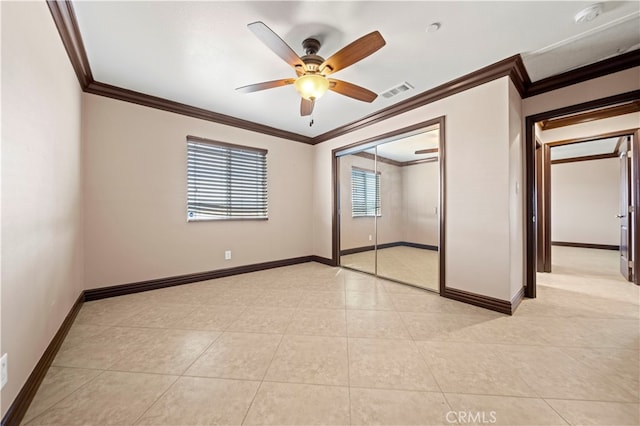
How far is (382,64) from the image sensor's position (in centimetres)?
240

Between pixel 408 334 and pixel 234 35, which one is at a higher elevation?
pixel 234 35

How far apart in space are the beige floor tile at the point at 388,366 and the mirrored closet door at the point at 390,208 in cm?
170

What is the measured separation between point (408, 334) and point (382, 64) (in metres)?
2.57

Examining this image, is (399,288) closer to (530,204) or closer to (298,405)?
(530,204)

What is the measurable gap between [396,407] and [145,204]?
3409 mm

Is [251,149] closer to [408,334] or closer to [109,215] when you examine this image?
[109,215]

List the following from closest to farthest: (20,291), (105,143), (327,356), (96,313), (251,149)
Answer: (20,291)
(327,356)
(96,313)
(105,143)
(251,149)

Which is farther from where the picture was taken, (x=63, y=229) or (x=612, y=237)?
(x=612, y=237)

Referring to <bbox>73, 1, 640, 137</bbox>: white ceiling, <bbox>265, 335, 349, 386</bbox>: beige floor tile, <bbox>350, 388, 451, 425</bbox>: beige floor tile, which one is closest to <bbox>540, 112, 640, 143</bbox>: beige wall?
<bbox>73, 1, 640, 137</bbox>: white ceiling

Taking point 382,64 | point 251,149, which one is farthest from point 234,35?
point 251,149

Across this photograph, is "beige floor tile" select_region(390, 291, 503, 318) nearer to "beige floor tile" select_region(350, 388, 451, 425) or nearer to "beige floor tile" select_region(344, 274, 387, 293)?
"beige floor tile" select_region(344, 274, 387, 293)

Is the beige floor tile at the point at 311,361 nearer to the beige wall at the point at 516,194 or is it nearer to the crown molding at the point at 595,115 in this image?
the beige wall at the point at 516,194

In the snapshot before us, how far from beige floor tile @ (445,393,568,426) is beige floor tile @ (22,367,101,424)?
2.11 m

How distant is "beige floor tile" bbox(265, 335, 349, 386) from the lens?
146 cm
